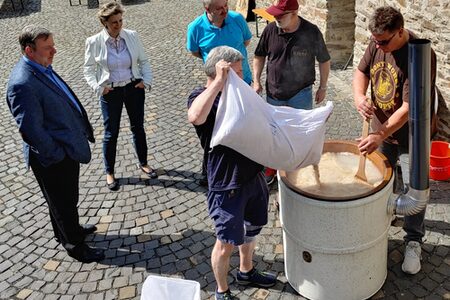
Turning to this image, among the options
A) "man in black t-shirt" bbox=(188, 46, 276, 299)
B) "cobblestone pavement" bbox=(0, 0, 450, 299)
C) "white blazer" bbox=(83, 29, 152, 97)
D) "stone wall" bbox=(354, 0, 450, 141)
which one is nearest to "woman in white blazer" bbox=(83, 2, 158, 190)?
"white blazer" bbox=(83, 29, 152, 97)

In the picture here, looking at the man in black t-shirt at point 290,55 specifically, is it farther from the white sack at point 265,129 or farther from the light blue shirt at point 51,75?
the light blue shirt at point 51,75

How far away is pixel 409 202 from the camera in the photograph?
10.2ft

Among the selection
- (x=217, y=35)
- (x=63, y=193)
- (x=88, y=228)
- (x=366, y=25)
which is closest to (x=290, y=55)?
(x=217, y=35)

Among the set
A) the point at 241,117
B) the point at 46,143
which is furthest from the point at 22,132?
the point at 241,117

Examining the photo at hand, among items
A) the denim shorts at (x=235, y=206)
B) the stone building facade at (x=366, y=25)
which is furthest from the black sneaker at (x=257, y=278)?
the stone building facade at (x=366, y=25)

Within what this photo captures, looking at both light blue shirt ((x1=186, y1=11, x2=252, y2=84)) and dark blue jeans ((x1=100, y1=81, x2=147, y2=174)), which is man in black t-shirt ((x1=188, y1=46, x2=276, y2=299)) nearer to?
light blue shirt ((x1=186, y1=11, x2=252, y2=84))

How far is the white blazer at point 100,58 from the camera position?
4672 millimetres

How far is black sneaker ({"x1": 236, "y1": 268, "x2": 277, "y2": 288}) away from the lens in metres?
3.69

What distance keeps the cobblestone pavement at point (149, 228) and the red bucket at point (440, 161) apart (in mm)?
106

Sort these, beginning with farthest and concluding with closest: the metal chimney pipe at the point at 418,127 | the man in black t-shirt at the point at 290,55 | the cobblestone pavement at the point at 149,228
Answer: the man in black t-shirt at the point at 290,55 → the cobblestone pavement at the point at 149,228 → the metal chimney pipe at the point at 418,127

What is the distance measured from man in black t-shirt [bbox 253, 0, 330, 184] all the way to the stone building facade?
1.52m

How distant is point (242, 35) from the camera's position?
475cm

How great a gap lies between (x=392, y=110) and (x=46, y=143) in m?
2.66

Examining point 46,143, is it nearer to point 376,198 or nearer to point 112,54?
point 112,54
